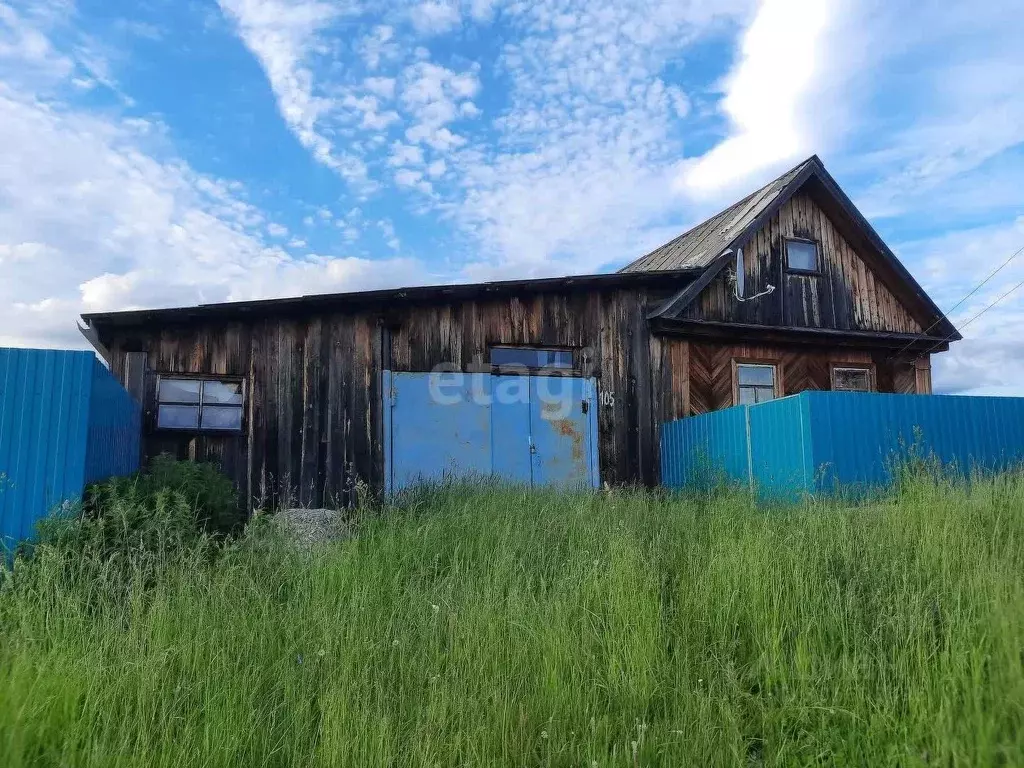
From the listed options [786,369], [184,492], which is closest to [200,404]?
[184,492]

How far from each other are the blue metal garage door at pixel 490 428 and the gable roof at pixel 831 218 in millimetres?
2835

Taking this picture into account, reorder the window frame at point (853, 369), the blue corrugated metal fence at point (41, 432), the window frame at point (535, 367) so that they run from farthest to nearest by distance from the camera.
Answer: the window frame at point (853, 369)
the window frame at point (535, 367)
the blue corrugated metal fence at point (41, 432)

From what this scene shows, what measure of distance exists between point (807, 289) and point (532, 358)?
20.2 ft

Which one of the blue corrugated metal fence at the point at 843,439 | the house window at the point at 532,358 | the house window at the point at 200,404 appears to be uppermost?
the house window at the point at 532,358

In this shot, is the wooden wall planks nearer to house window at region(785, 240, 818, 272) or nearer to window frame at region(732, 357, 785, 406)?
window frame at region(732, 357, 785, 406)

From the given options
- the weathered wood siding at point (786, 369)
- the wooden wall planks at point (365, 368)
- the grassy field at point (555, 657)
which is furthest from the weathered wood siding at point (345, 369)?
the grassy field at point (555, 657)

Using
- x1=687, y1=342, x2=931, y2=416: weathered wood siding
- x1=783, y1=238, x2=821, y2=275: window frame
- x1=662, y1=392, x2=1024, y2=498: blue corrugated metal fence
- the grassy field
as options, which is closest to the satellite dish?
A: x1=687, y1=342, x2=931, y2=416: weathered wood siding

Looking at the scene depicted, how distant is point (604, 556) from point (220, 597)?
2847mm

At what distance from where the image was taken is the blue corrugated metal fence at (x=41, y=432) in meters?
5.99

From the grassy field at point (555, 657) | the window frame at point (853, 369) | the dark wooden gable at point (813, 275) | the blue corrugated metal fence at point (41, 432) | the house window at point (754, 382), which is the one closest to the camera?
the grassy field at point (555, 657)

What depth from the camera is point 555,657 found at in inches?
145

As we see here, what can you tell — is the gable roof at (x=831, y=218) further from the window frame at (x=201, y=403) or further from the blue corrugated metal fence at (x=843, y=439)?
the window frame at (x=201, y=403)

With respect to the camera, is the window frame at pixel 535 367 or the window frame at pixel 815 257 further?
the window frame at pixel 815 257

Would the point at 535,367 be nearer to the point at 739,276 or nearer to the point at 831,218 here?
the point at 739,276
